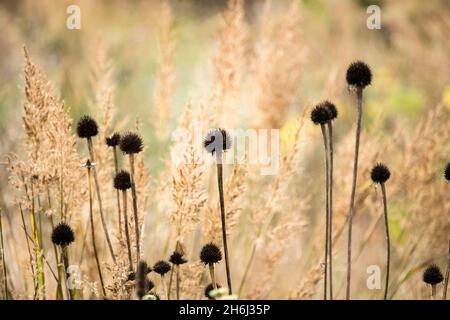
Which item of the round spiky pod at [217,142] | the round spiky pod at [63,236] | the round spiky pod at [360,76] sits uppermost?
the round spiky pod at [360,76]

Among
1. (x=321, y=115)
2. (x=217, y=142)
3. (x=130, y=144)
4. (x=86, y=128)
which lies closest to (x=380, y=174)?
(x=321, y=115)

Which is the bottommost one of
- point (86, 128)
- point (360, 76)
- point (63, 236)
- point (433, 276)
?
point (433, 276)

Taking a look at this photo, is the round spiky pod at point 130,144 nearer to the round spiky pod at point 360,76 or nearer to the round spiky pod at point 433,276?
the round spiky pod at point 360,76

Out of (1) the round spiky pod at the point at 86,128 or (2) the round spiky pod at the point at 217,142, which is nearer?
(2) the round spiky pod at the point at 217,142

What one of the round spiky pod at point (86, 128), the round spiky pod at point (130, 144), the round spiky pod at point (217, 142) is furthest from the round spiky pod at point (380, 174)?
the round spiky pod at point (86, 128)

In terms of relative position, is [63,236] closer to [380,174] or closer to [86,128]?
[86,128]

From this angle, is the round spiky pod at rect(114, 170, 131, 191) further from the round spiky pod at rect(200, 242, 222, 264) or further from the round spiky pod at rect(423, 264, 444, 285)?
the round spiky pod at rect(423, 264, 444, 285)

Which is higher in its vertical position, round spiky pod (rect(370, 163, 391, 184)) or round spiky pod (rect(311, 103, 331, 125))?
round spiky pod (rect(311, 103, 331, 125))

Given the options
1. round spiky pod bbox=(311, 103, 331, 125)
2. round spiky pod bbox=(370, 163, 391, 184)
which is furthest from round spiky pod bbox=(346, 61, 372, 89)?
round spiky pod bbox=(370, 163, 391, 184)

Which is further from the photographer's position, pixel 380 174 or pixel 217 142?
pixel 380 174

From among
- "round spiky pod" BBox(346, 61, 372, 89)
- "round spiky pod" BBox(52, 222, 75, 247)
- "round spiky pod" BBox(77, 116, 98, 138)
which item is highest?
"round spiky pod" BBox(346, 61, 372, 89)

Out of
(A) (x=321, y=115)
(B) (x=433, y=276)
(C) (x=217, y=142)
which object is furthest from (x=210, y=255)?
(B) (x=433, y=276)

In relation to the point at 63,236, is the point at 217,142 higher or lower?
higher
